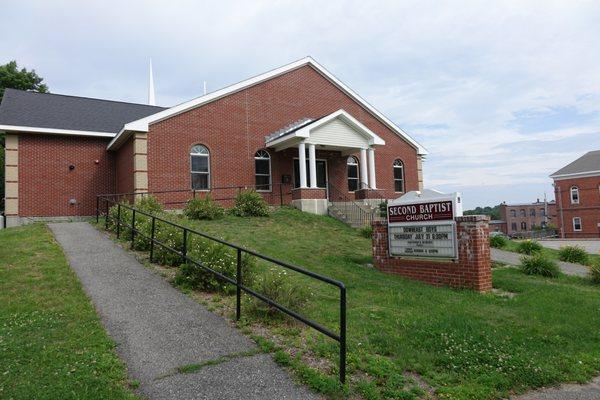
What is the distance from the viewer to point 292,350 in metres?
4.79

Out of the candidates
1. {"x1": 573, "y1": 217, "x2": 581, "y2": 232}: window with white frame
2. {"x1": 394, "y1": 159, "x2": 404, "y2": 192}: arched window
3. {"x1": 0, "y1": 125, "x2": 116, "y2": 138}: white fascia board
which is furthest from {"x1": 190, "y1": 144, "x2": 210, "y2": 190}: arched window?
{"x1": 573, "y1": 217, "x2": 581, "y2": 232}: window with white frame

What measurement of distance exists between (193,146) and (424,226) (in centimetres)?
1199

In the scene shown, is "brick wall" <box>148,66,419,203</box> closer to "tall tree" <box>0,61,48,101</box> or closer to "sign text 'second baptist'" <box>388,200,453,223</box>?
"sign text 'second baptist'" <box>388,200,453,223</box>

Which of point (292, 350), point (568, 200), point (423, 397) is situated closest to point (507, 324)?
point (423, 397)

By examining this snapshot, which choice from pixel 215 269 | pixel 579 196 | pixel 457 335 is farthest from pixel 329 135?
pixel 579 196

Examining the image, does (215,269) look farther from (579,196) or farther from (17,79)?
(579,196)

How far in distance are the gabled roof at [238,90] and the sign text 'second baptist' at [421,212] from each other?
441 inches

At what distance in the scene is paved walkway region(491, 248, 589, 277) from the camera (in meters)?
11.5

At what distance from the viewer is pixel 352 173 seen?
23.2m

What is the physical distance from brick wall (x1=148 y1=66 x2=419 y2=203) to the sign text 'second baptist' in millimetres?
10822

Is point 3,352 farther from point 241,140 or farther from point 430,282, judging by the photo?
point 241,140

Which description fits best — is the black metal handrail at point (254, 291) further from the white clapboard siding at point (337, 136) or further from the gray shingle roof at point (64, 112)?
the white clapboard siding at point (337, 136)

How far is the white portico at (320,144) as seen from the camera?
18.9 meters

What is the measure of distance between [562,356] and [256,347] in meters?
3.34
